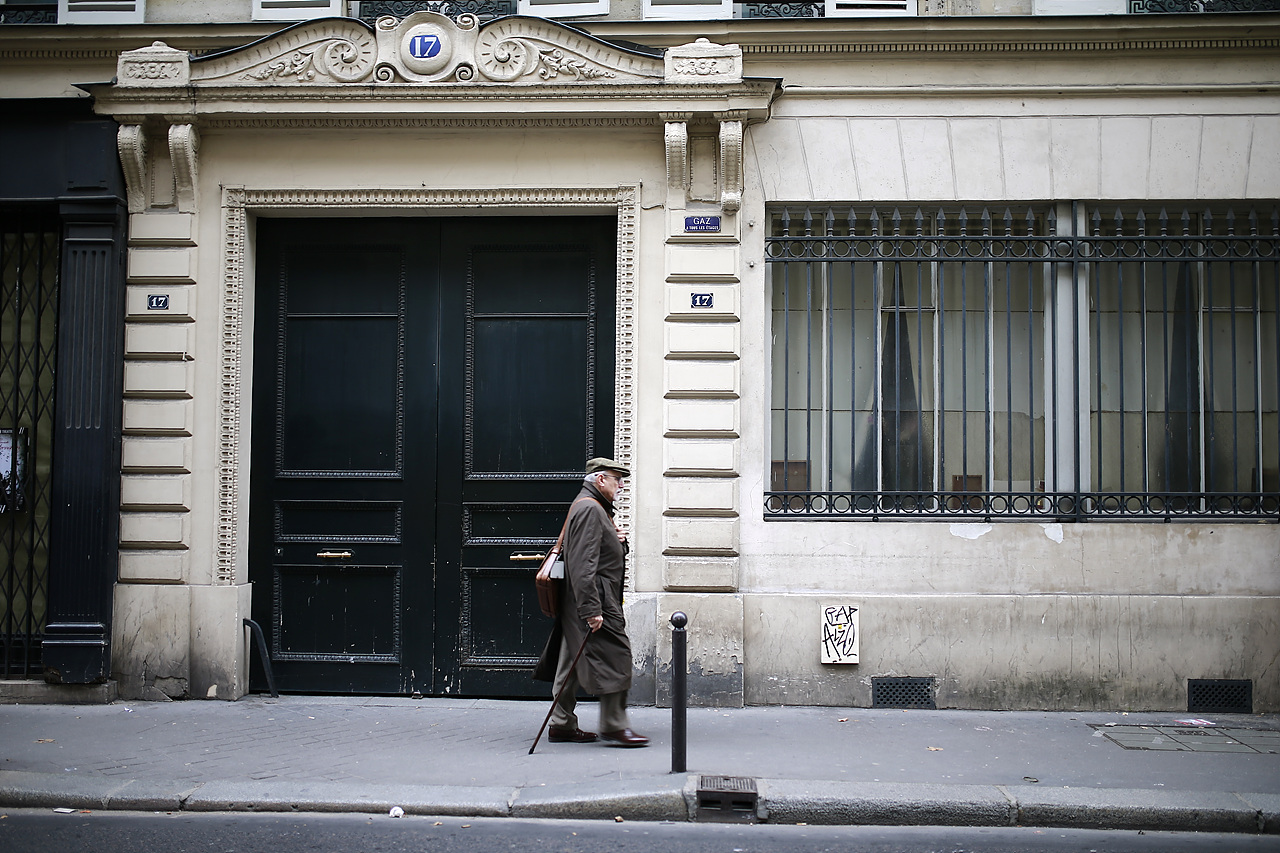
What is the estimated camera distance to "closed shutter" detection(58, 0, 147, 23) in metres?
8.54

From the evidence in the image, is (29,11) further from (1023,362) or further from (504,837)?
(1023,362)

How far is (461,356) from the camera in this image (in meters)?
8.45

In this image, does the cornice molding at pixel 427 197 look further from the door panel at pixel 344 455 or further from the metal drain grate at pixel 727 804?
the metal drain grate at pixel 727 804

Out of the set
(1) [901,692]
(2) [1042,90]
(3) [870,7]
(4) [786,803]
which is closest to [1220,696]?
(1) [901,692]

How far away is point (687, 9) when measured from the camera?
8375mm

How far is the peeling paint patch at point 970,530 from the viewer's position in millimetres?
8070

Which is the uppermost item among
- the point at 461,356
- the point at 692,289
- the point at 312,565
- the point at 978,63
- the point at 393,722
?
the point at 978,63

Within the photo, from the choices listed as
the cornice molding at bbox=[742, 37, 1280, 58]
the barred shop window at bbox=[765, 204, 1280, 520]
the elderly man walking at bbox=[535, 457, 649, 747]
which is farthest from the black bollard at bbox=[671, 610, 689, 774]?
the cornice molding at bbox=[742, 37, 1280, 58]

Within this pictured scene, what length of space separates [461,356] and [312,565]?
7.00 feet

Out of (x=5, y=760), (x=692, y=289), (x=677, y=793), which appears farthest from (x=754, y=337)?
(x=5, y=760)

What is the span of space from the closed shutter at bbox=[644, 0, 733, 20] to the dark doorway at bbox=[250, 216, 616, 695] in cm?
174

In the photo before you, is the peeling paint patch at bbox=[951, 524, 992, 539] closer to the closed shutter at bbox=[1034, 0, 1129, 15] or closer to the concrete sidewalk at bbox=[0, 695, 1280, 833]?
the concrete sidewalk at bbox=[0, 695, 1280, 833]

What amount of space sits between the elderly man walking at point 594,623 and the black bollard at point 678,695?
740mm

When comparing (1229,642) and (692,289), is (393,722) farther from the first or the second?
(1229,642)
